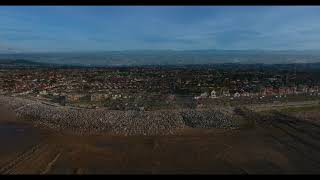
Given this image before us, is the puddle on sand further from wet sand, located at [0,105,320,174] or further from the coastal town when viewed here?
the coastal town

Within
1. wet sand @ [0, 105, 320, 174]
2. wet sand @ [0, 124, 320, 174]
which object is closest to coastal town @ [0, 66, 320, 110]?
wet sand @ [0, 105, 320, 174]

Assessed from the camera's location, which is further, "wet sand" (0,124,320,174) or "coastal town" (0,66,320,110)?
"coastal town" (0,66,320,110)

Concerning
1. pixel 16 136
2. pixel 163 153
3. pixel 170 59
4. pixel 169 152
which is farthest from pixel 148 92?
pixel 170 59

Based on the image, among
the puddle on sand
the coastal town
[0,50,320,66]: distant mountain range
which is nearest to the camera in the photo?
the puddle on sand

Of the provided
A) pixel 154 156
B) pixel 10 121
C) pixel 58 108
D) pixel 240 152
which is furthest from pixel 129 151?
pixel 58 108

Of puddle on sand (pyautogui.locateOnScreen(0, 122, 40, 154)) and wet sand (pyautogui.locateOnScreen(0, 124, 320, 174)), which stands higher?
wet sand (pyautogui.locateOnScreen(0, 124, 320, 174))

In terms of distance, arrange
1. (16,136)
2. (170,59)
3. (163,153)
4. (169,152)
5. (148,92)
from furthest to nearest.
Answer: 1. (170,59)
2. (148,92)
3. (16,136)
4. (169,152)
5. (163,153)

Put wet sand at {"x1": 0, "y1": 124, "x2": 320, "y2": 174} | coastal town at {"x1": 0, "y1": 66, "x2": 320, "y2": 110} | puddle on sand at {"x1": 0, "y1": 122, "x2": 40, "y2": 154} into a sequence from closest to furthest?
1. wet sand at {"x1": 0, "y1": 124, "x2": 320, "y2": 174}
2. puddle on sand at {"x1": 0, "y1": 122, "x2": 40, "y2": 154}
3. coastal town at {"x1": 0, "y1": 66, "x2": 320, "y2": 110}

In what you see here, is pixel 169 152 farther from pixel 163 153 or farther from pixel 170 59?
pixel 170 59

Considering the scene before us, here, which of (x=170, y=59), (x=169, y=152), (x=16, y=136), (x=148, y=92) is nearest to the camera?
(x=169, y=152)

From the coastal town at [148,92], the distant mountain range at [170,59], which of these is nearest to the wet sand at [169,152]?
the coastal town at [148,92]

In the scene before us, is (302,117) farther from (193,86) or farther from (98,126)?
(193,86)
